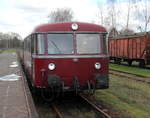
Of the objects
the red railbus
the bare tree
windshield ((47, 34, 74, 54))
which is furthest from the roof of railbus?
the bare tree

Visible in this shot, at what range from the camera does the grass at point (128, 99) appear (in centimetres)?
909

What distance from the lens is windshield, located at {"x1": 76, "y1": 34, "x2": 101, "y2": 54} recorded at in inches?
388

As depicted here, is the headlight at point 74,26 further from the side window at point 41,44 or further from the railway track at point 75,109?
the railway track at point 75,109

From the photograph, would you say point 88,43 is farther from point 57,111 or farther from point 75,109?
point 57,111

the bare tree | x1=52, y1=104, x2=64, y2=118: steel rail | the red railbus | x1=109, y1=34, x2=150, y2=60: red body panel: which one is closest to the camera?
x1=52, y1=104, x2=64, y2=118: steel rail

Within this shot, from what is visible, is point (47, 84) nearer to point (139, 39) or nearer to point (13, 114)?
point (13, 114)

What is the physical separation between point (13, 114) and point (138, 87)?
27.4 feet

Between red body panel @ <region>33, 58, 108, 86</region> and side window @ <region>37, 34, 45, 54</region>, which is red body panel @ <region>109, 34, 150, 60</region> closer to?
red body panel @ <region>33, 58, 108, 86</region>

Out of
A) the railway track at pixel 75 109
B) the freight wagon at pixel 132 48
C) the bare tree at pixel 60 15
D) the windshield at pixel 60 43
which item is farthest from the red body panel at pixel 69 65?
the bare tree at pixel 60 15

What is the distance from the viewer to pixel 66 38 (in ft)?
32.1

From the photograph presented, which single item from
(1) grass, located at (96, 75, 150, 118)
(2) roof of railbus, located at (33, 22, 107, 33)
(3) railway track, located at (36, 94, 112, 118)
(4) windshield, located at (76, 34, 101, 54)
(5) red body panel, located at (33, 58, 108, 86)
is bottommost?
(3) railway track, located at (36, 94, 112, 118)

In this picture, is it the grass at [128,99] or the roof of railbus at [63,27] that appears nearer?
the grass at [128,99]

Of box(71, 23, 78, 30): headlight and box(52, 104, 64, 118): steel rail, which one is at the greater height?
box(71, 23, 78, 30): headlight

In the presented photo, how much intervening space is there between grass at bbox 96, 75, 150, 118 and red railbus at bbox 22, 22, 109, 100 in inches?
40.6
